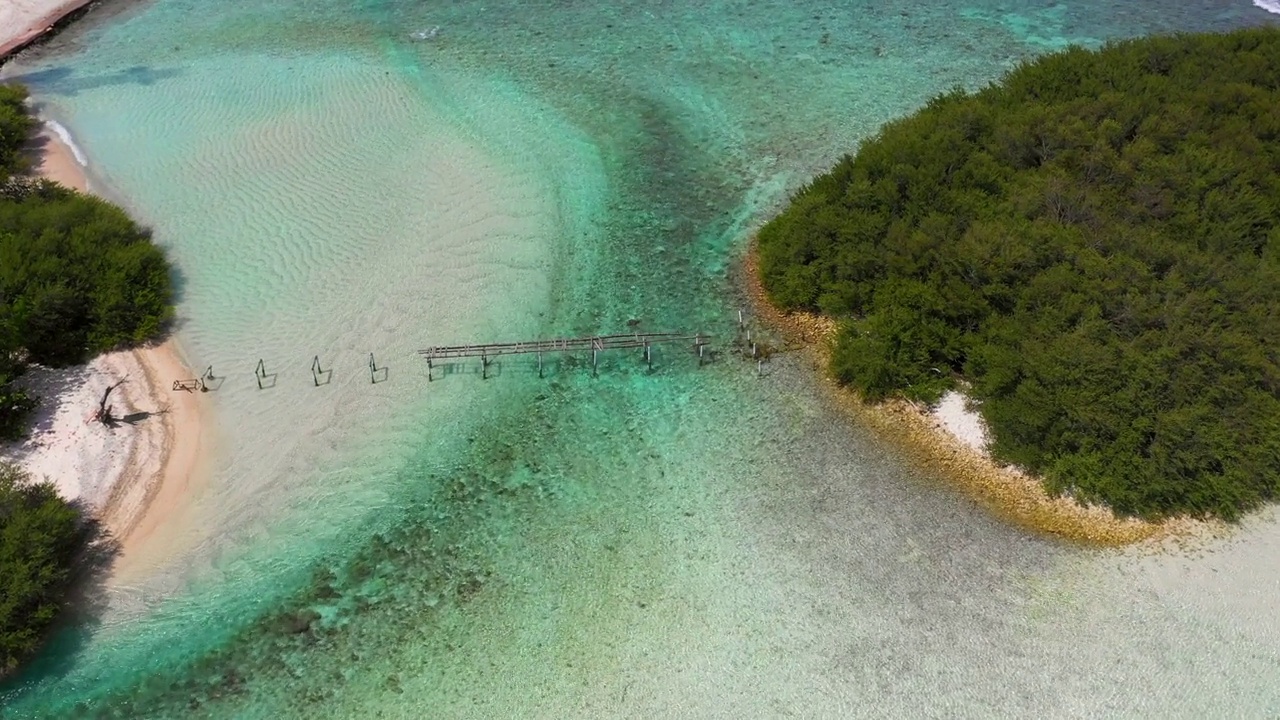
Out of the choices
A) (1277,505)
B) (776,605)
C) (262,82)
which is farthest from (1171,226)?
(262,82)

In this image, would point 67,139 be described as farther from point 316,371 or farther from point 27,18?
point 316,371

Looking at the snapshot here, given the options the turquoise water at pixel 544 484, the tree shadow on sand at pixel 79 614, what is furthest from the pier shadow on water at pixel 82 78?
the tree shadow on sand at pixel 79 614

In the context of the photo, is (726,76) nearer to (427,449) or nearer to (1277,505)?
(427,449)

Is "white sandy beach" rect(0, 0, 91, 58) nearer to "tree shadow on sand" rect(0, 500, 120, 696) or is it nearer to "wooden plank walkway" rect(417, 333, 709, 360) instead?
"wooden plank walkway" rect(417, 333, 709, 360)

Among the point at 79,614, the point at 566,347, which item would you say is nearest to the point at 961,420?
the point at 566,347

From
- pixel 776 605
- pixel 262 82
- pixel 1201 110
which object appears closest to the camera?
pixel 776 605
